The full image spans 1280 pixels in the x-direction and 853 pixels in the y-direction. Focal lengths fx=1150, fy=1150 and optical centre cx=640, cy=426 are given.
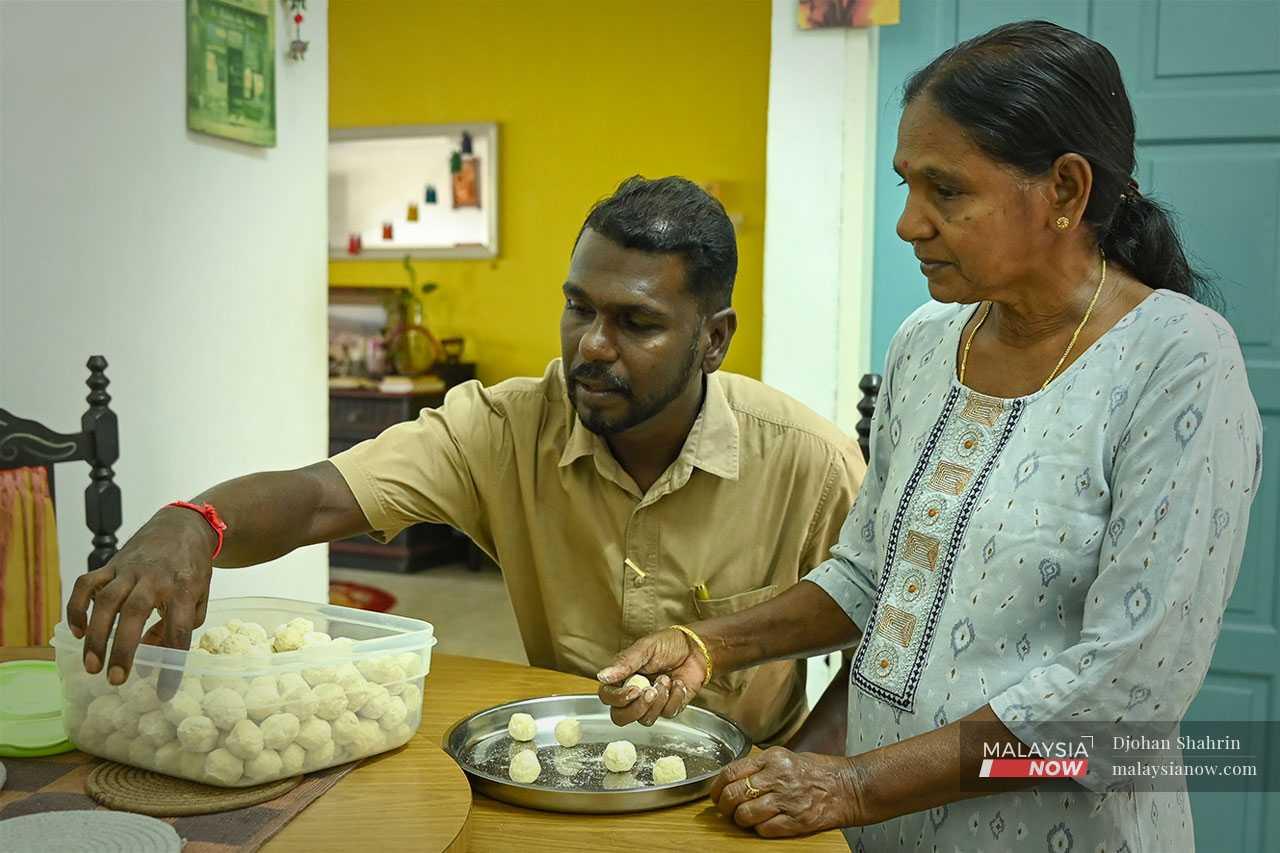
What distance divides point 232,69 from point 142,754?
245 cm

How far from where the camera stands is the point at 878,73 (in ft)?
10.4

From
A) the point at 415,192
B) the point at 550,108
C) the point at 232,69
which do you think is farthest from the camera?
the point at 415,192

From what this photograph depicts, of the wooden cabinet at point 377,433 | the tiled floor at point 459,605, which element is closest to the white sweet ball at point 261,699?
the tiled floor at point 459,605

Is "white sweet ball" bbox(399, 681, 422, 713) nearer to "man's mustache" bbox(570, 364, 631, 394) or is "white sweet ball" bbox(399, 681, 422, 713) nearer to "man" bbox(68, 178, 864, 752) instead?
"man" bbox(68, 178, 864, 752)

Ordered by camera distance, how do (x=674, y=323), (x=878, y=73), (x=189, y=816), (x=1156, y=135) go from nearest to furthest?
(x=189, y=816), (x=674, y=323), (x=1156, y=135), (x=878, y=73)

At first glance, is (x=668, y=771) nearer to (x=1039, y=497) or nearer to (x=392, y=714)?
(x=392, y=714)

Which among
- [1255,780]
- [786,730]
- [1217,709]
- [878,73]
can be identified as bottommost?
[1255,780]

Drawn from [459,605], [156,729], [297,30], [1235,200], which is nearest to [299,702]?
[156,729]

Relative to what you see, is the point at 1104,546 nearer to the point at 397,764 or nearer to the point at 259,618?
the point at 397,764

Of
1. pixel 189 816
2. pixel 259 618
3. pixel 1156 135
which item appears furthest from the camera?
pixel 1156 135

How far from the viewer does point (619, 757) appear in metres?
1.33

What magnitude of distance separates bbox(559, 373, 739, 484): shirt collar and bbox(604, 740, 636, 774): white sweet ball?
1.73 feet

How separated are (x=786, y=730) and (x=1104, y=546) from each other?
820mm

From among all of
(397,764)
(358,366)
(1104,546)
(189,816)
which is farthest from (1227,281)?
(358,366)
